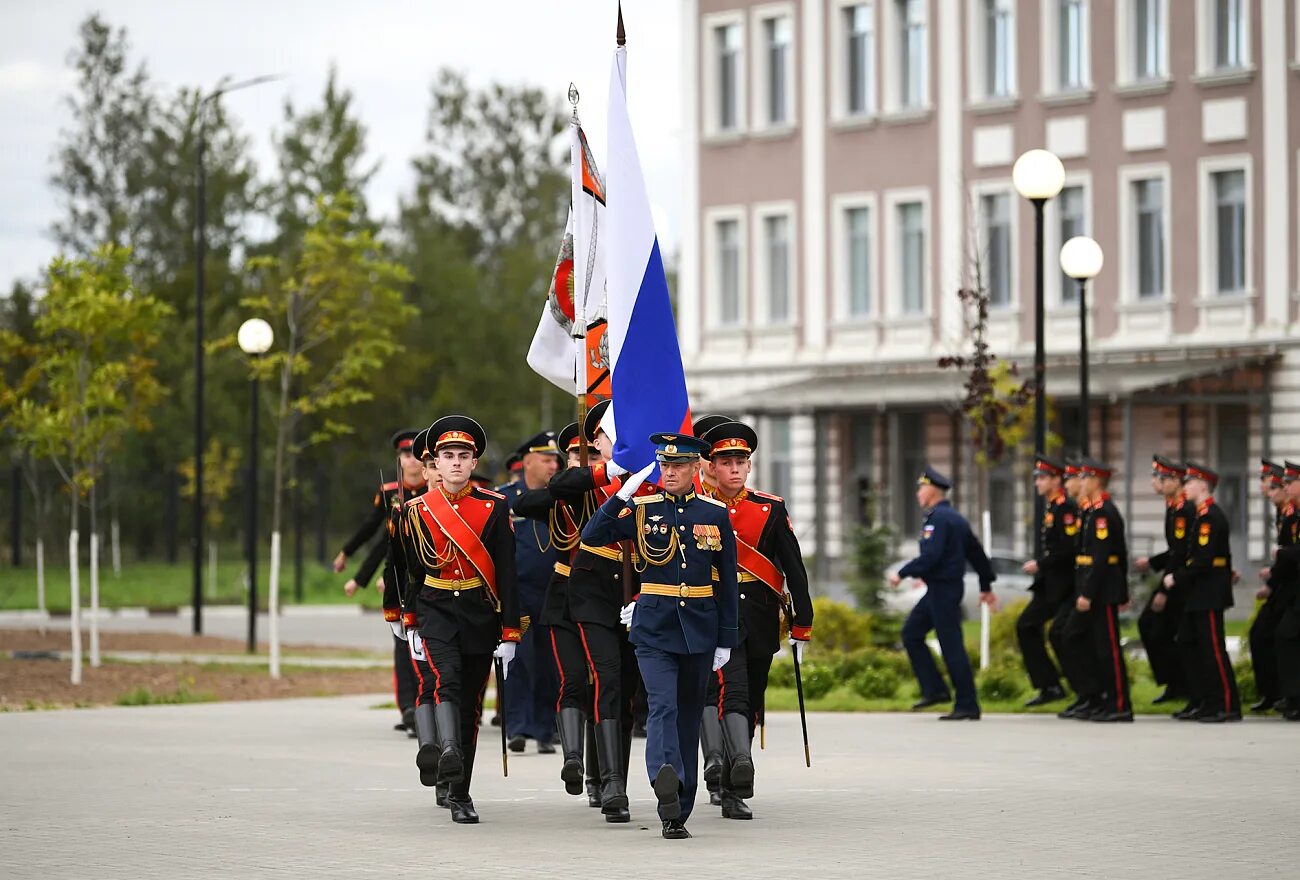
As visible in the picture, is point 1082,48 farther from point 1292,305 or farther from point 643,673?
point 643,673

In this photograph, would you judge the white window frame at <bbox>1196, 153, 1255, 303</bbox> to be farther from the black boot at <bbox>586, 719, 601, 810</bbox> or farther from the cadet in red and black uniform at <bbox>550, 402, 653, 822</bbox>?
the cadet in red and black uniform at <bbox>550, 402, 653, 822</bbox>

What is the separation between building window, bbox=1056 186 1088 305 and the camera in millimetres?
41438

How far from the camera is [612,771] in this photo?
11328 mm

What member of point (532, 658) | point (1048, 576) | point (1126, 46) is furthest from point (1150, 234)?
point (532, 658)

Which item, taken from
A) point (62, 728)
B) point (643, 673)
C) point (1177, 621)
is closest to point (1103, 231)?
point (1177, 621)

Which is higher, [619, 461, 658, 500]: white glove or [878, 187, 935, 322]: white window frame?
[878, 187, 935, 322]: white window frame

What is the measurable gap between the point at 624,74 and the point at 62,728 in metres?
7.46

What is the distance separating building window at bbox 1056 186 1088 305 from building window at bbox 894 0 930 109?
147 inches

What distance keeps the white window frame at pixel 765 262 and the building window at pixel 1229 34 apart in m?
9.33

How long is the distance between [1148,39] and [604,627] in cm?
3156

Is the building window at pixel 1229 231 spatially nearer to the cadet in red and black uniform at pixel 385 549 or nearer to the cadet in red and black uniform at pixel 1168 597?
the cadet in red and black uniform at pixel 1168 597

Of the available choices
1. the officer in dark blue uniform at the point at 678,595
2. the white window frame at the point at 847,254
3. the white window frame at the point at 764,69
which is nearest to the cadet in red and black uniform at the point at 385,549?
the officer in dark blue uniform at the point at 678,595

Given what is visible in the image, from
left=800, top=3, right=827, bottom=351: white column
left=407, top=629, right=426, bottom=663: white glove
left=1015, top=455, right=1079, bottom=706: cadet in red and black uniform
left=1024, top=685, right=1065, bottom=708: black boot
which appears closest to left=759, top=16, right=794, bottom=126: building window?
left=800, top=3, right=827, bottom=351: white column

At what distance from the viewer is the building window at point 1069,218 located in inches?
1631
